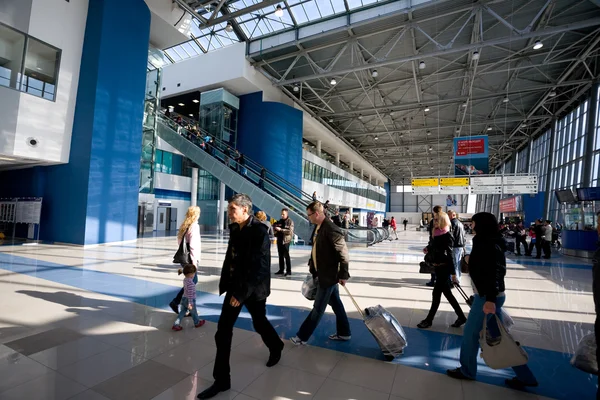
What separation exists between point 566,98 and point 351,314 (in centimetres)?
2722

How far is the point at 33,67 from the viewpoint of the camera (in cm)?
1048

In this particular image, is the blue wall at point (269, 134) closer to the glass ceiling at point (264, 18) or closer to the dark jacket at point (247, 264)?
the glass ceiling at point (264, 18)

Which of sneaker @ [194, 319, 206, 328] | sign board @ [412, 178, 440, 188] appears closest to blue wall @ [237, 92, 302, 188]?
sign board @ [412, 178, 440, 188]

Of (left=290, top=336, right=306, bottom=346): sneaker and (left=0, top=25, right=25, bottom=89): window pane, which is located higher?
(left=0, top=25, right=25, bottom=89): window pane

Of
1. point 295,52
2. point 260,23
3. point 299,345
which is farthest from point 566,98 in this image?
point 299,345

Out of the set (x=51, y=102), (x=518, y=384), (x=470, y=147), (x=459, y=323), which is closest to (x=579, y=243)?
(x=470, y=147)

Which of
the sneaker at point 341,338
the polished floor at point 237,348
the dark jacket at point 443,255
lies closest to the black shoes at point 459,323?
the polished floor at point 237,348

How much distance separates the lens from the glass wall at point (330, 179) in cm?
2764

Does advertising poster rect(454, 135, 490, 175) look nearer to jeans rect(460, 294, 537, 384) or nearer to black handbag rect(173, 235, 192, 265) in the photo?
jeans rect(460, 294, 537, 384)

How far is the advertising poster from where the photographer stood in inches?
639

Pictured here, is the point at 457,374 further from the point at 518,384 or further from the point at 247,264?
the point at 247,264

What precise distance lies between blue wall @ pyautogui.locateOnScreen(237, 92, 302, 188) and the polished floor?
15445 millimetres

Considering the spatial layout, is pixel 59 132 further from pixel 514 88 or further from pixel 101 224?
pixel 514 88

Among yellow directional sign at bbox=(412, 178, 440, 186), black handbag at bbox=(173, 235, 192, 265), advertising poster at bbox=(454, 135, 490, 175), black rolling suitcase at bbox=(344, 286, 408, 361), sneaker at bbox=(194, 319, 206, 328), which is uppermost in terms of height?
advertising poster at bbox=(454, 135, 490, 175)
